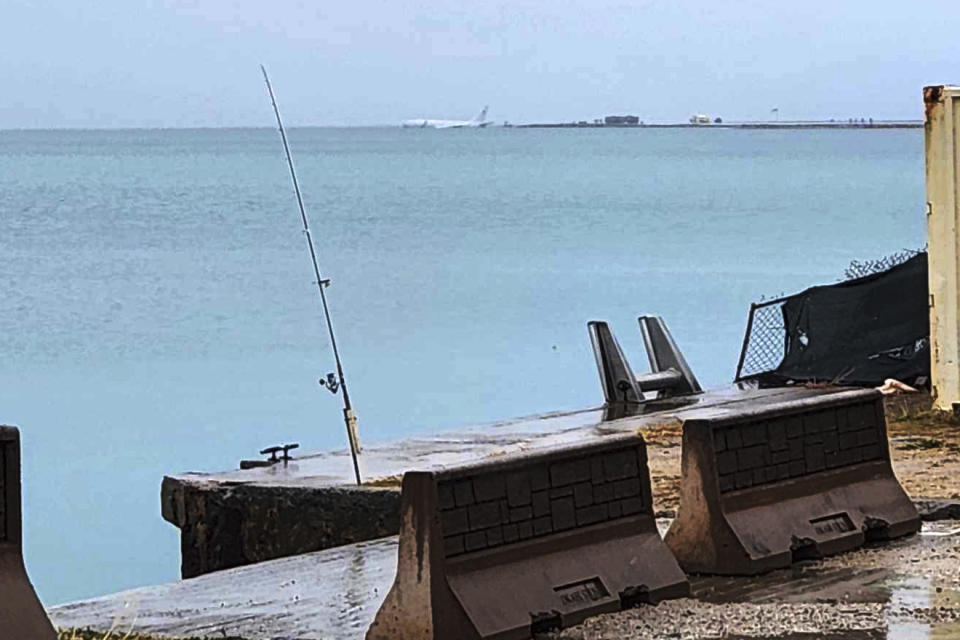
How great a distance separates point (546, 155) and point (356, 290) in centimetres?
15025

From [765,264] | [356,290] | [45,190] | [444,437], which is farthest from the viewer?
[45,190]

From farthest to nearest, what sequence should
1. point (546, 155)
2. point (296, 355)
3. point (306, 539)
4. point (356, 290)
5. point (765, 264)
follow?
point (546, 155), point (765, 264), point (356, 290), point (296, 355), point (306, 539)

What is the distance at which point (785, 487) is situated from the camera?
959cm

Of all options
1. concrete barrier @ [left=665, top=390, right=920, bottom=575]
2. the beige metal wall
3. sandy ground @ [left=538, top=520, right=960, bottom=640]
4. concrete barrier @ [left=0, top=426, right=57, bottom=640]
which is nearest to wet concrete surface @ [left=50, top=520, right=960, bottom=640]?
sandy ground @ [left=538, top=520, right=960, bottom=640]

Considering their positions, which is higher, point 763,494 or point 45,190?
point 45,190

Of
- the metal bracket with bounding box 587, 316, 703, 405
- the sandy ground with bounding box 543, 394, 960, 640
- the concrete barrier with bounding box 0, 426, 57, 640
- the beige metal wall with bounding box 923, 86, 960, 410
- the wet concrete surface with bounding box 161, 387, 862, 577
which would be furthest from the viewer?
the metal bracket with bounding box 587, 316, 703, 405

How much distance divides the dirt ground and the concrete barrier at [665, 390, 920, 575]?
4.01 ft

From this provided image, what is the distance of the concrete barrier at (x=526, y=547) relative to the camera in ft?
25.2

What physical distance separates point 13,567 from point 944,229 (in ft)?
31.4

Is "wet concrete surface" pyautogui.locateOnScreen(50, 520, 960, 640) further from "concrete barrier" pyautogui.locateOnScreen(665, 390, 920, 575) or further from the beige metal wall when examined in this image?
the beige metal wall

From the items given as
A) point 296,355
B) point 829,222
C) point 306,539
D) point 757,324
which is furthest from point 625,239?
point 306,539

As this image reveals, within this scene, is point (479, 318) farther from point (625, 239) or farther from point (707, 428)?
point (707, 428)

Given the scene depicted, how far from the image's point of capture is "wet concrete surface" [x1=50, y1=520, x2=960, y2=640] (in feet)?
26.2

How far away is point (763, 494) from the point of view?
9.44 m
